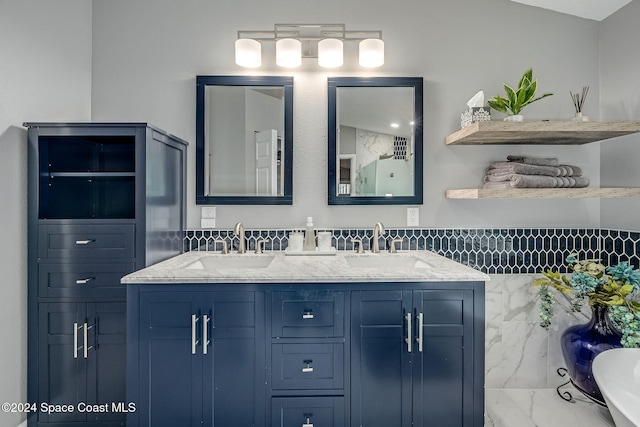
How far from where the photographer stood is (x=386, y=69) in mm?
2209

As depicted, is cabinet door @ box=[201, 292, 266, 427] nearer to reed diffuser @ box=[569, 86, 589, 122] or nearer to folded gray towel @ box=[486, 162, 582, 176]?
folded gray towel @ box=[486, 162, 582, 176]

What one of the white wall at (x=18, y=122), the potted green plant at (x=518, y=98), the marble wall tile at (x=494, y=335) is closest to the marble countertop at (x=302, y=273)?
the marble wall tile at (x=494, y=335)

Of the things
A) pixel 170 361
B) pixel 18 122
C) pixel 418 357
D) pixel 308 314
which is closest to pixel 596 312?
pixel 418 357

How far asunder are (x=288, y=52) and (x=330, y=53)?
0.25 metres

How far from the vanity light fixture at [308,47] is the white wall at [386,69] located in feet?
0.30

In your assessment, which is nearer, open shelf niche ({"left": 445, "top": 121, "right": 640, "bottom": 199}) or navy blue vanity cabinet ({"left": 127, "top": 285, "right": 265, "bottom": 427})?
navy blue vanity cabinet ({"left": 127, "top": 285, "right": 265, "bottom": 427})

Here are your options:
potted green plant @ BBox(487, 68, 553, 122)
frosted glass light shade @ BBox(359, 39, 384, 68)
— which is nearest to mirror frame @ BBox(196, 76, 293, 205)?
frosted glass light shade @ BBox(359, 39, 384, 68)

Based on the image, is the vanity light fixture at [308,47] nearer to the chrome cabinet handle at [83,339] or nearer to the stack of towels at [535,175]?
the stack of towels at [535,175]

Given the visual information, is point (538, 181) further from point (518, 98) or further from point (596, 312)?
point (596, 312)

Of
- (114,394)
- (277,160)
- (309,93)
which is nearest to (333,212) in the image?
(277,160)

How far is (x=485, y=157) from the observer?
2.22 metres

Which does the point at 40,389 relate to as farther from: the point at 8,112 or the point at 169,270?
the point at 8,112

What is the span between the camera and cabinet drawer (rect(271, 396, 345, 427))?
1.54 m

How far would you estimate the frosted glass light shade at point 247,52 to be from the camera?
207cm
